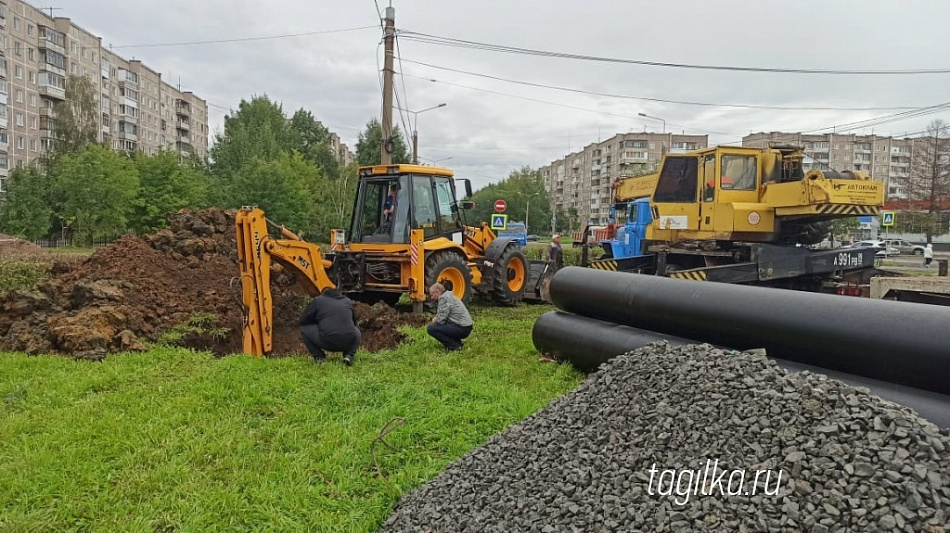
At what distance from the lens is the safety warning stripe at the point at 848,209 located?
352 inches

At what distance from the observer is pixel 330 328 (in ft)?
22.6

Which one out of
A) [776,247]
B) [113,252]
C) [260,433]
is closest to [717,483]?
[260,433]

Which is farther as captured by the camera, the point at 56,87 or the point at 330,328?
the point at 56,87

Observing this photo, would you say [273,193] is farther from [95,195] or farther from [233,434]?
[233,434]

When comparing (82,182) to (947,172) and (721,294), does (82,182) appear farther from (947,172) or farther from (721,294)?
(947,172)

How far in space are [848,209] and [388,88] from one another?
10.2m

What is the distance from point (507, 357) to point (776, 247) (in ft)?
16.2

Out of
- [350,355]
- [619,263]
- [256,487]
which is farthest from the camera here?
[619,263]

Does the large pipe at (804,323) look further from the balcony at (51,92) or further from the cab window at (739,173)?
the balcony at (51,92)

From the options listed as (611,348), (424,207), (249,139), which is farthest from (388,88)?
(249,139)

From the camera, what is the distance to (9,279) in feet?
30.3

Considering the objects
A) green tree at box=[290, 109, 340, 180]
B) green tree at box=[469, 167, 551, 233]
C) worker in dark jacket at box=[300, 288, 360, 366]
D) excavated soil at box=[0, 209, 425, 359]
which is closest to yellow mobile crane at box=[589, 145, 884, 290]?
excavated soil at box=[0, 209, 425, 359]

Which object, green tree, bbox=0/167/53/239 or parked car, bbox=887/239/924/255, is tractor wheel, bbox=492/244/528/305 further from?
parked car, bbox=887/239/924/255

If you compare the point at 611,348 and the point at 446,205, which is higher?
the point at 446,205
